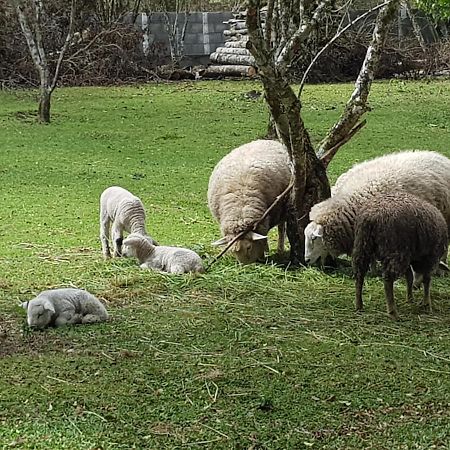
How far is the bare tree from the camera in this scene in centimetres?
684

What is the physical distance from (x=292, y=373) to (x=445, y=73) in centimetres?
2096

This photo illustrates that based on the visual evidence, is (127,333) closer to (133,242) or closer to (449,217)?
(133,242)

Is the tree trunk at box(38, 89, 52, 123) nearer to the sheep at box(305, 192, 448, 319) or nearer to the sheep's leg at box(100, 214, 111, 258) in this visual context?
the sheep's leg at box(100, 214, 111, 258)

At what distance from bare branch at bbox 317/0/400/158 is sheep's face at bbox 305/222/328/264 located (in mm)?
1089

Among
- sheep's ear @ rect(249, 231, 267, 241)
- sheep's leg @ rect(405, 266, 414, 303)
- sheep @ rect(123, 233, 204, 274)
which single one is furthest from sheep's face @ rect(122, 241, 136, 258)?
sheep's leg @ rect(405, 266, 414, 303)

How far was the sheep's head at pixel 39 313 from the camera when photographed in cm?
553

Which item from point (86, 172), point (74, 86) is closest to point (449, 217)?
point (86, 172)

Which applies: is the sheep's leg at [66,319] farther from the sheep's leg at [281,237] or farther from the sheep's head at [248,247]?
the sheep's leg at [281,237]

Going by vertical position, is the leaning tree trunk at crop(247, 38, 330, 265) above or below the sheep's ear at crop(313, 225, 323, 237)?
above

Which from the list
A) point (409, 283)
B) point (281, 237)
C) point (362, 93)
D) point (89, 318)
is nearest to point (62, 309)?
point (89, 318)

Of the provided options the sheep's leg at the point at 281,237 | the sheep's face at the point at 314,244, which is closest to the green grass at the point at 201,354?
the sheep's face at the point at 314,244

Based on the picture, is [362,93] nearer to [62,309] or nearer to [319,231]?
[319,231]

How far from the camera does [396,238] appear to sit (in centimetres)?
572

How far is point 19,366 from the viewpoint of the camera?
497 centimetres
